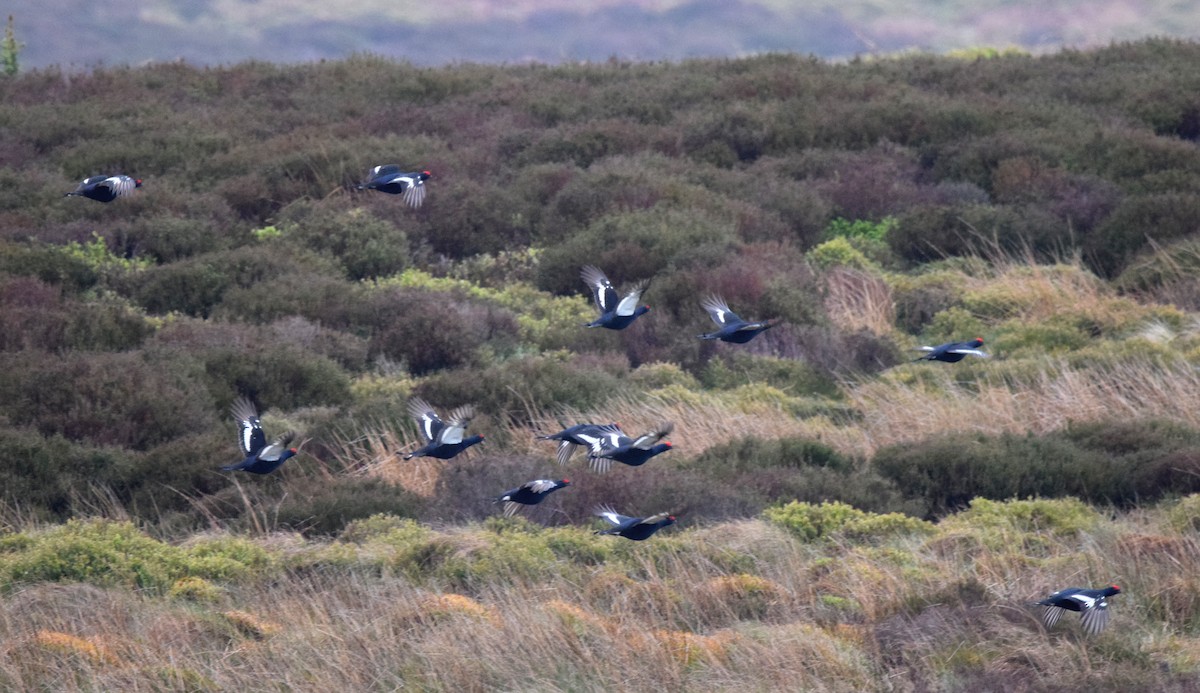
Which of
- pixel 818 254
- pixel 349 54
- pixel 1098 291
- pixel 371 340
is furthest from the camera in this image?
pixel 349 54

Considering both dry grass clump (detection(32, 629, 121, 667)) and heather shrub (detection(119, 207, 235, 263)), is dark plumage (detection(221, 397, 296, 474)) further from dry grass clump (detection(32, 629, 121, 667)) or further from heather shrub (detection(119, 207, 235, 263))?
heather shrub (detection(119, 207, 235, 263))

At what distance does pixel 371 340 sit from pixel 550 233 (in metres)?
4.59

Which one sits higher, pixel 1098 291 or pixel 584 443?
pixel 584 443

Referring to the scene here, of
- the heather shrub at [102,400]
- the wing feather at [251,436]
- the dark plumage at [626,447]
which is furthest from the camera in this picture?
the heather shrub at [102,400]

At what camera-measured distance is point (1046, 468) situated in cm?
1139

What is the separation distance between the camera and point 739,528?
9555 mm

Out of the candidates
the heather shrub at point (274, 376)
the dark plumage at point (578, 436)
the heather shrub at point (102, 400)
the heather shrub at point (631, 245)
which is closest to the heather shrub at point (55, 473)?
the heather shrub at point (102, 400)

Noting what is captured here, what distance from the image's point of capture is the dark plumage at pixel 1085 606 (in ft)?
22.9

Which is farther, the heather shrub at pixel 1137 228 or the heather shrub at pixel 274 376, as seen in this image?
the heather shrub at pixel 1137 228

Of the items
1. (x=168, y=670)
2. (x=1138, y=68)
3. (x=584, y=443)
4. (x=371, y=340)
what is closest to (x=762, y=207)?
(x=371, y=340)

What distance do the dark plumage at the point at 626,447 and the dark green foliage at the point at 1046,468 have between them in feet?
13.3

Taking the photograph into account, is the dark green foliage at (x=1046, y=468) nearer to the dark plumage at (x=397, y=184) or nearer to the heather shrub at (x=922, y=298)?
the dark plumage at (x=397, y=184)

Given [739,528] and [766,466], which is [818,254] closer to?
[766,466]

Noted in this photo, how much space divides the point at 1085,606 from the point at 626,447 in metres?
2.26
